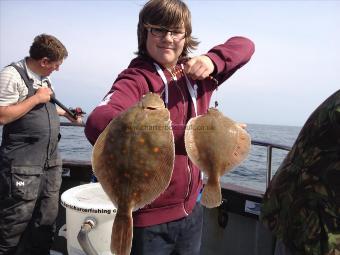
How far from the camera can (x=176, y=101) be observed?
2176mm

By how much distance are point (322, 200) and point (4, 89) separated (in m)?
3.30

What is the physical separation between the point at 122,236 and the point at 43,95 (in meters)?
2.68

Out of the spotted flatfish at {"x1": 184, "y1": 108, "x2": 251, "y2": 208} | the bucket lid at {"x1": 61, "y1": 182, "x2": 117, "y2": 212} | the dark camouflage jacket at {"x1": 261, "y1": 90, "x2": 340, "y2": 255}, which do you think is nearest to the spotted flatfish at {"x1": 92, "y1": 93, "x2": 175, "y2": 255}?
the spotted flatfish at {"x1": 184, "y1": 108, "x2": 251, "y2": 208}

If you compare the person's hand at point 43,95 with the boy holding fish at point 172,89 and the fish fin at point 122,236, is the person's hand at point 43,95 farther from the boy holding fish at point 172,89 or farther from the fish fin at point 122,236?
the fish fin at point 122,236

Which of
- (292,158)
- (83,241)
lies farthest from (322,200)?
(83,241)

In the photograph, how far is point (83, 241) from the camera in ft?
9.11

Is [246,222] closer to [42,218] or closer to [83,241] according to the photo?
[83,241]

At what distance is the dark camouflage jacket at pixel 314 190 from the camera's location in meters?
1.51

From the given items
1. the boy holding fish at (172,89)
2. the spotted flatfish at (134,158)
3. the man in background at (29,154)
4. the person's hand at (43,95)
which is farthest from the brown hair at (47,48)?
the spotted flatfish at (134,158)

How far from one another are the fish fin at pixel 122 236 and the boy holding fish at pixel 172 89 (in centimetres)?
39

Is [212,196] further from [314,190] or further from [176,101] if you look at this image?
[176,101]

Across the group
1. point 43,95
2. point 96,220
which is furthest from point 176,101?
point 43,95

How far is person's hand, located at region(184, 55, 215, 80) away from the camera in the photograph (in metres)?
1.94

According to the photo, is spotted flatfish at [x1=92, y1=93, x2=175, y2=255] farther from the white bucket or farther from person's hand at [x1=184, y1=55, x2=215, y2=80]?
the white bucket
